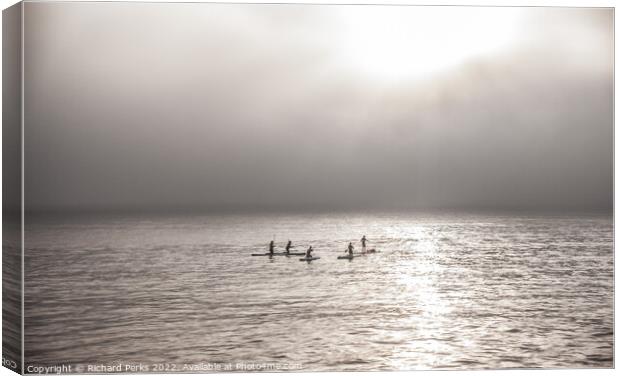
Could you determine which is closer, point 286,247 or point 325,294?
point 325,294

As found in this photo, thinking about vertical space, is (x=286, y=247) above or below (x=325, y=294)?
above

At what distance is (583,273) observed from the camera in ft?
27.7

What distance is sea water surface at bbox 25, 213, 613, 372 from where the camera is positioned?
7895 mm

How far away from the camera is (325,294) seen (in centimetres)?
817

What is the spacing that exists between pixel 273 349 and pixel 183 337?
0.77m

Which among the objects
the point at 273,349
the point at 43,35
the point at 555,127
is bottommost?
the point at 273,349

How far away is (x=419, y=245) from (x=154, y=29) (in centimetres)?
293

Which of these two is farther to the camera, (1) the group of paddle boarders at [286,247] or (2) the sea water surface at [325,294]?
(1) the group of paddle boarders at [286,247]

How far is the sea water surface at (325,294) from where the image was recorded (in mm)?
7895

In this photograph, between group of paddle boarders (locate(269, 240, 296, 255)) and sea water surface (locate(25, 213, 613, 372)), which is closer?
sea water surface (locate(25, 213, 613, 372))

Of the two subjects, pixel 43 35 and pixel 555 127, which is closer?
pixel 43 35

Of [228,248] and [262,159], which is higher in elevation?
[262,159]

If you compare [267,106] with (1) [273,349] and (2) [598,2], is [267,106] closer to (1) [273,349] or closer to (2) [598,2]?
(1) [273,349]

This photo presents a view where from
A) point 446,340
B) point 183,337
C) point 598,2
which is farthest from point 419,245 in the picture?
point 598,2
